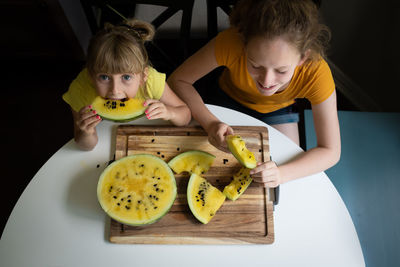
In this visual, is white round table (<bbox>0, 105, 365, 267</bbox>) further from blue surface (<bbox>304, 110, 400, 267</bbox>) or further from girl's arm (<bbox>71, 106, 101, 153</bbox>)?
blue surface (<bbox>304, 110, 400, 267</bbox>)

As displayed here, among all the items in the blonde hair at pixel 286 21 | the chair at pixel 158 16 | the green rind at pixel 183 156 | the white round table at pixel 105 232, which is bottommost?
the white round table at pixel 105 232

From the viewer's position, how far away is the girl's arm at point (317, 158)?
45.5 inches

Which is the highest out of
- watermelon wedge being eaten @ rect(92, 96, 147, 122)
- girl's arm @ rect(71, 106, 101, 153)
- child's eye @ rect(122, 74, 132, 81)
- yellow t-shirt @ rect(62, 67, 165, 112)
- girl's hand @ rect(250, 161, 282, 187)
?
yellow t-shirt @ rect(62, 67, 165, 112)

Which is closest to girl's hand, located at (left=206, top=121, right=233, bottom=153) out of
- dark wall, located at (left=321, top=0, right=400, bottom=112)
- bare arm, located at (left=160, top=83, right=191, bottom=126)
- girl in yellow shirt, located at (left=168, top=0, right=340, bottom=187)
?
girl in yellow shirt, located at (left=168, top=0, right=340, bottom=187)

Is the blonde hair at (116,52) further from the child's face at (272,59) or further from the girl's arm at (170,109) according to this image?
the child's face at (272,59)

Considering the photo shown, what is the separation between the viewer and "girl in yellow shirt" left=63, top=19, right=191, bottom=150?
1075 mm

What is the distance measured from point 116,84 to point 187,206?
502 millimetres

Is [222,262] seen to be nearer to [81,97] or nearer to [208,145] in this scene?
[208,145]

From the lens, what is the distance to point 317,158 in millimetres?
1285

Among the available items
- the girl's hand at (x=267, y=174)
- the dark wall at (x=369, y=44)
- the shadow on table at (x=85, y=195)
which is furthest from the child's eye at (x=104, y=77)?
the dark wall at (x=369, y=44)

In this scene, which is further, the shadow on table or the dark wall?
the dark wall

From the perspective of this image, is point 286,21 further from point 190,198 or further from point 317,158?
point 190,198

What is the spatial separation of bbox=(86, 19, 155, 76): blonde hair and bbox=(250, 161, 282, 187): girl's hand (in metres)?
0.56

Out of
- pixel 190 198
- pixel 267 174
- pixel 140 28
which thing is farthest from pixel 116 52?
pixel 267 174
